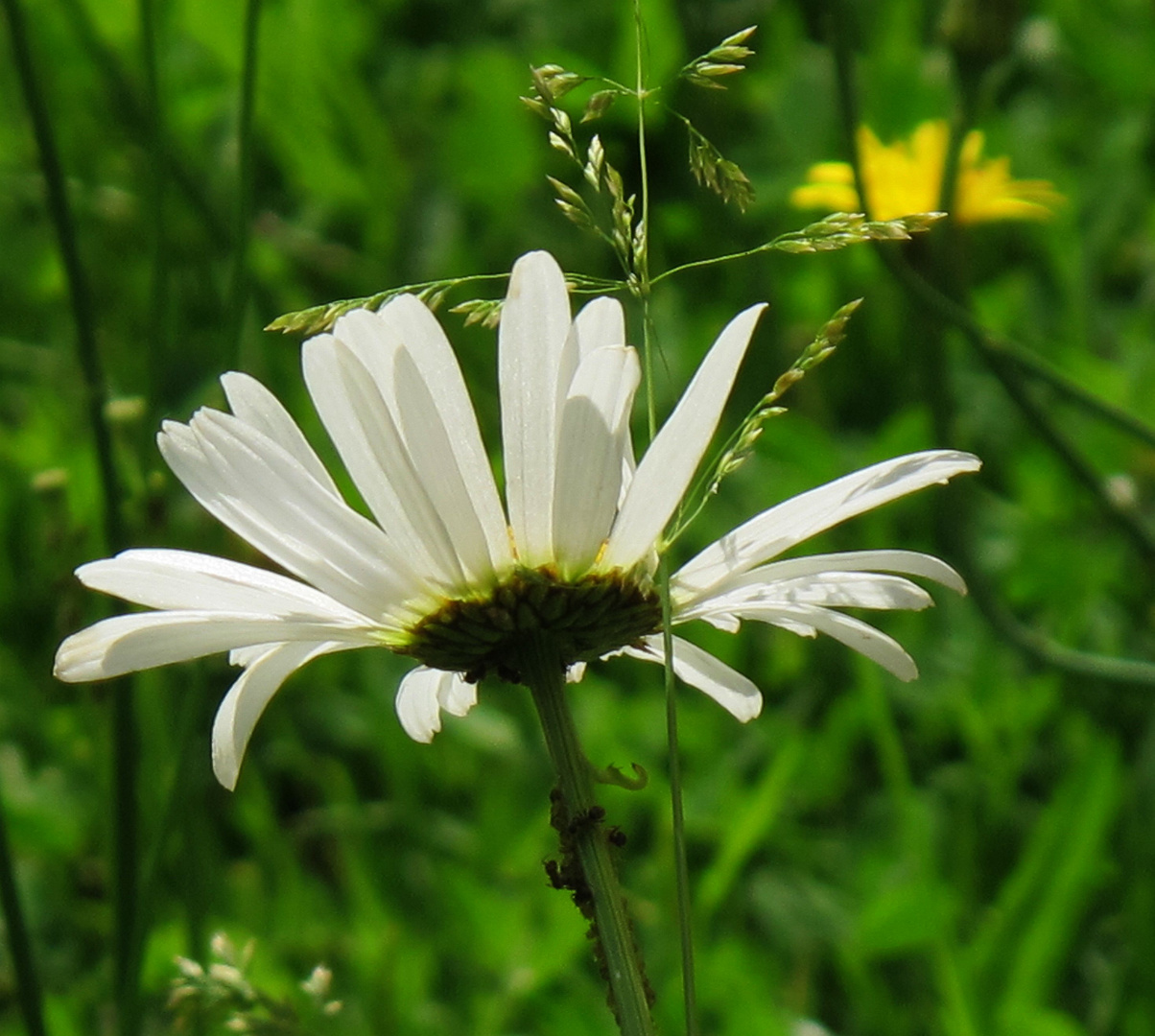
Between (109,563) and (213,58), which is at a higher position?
(109,563)

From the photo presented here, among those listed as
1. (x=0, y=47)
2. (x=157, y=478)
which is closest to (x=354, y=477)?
(x=157, y=478)

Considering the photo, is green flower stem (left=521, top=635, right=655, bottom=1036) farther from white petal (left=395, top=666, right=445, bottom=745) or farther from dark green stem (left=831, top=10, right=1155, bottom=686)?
dark green stem (left=831, top=10, right=1155, bottom=686)

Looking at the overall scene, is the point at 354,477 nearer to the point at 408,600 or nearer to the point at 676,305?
the point at 408,600

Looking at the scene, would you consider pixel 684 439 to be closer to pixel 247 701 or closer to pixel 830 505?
pixel 830 505

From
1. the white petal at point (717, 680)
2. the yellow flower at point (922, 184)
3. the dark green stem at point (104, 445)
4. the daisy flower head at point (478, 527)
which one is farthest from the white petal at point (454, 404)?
the yellow flower at point (922, 184)

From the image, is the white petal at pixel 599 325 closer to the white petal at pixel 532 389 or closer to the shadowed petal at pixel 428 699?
→ the white petal at pixel 532 389

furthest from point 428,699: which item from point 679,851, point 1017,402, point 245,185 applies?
point 1017,402
